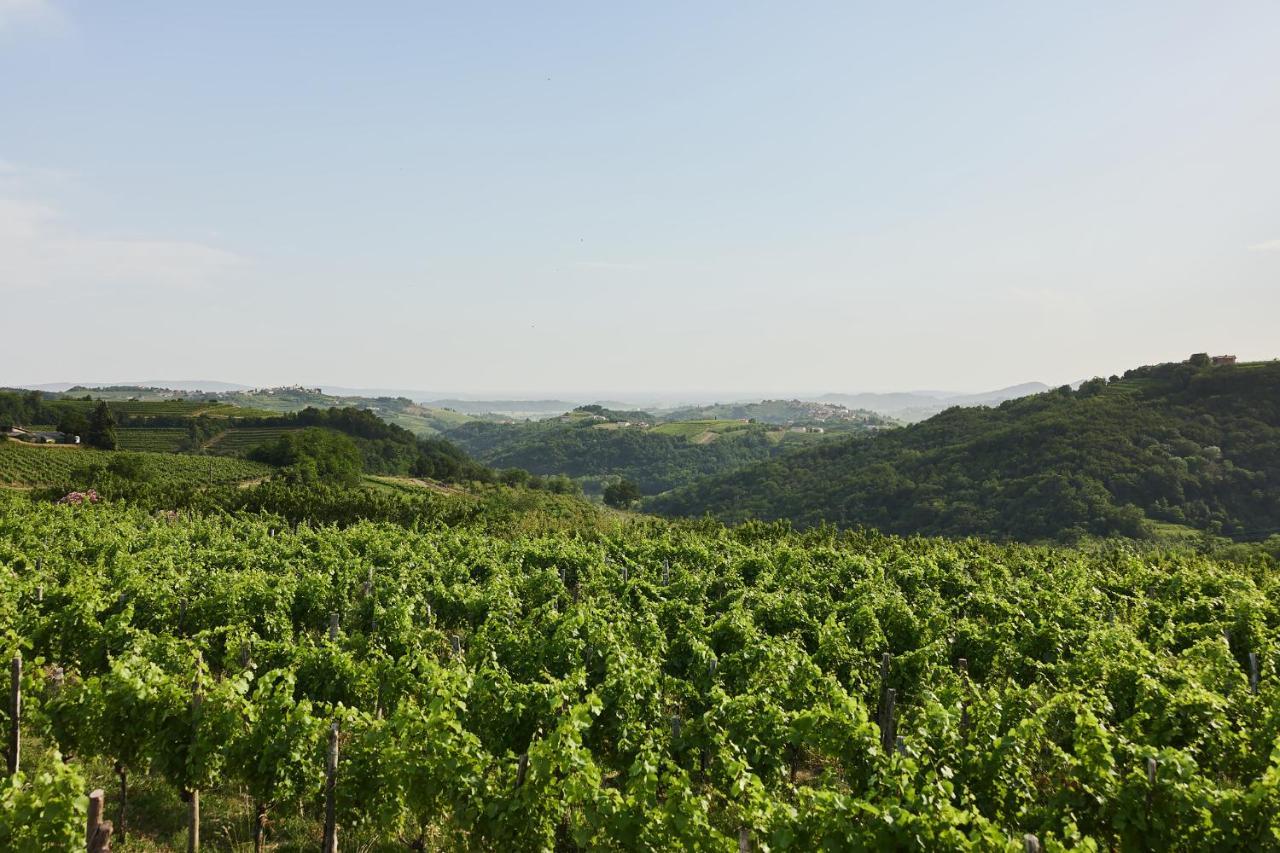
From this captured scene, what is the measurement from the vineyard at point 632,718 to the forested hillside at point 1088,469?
4899 cm

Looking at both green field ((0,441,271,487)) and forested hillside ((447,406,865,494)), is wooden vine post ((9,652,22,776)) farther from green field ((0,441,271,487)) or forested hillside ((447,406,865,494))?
forested hillside ((447,406,865,494))

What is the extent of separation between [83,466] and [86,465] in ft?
1.28

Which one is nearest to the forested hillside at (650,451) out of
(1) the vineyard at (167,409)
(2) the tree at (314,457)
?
(1) the vineyard at (167,409)

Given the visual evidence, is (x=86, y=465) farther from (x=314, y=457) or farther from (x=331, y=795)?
(x=331, y=795)

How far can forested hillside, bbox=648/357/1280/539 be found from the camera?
55562 millimetres

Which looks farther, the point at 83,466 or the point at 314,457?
the point at 314,457

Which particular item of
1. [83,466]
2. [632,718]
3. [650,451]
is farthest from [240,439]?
[632,718]

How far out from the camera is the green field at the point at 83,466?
48750mm

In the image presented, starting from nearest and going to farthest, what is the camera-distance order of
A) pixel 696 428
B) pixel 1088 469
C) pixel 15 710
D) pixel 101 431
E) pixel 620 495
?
pixel 15 710, pixel 1088 469, pixel 101 431, pixel 620 495, pixel 696 428

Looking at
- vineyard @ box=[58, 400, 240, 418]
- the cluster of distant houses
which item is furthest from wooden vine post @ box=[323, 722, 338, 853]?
vineyard @ box=[58, 400, 240, 418]

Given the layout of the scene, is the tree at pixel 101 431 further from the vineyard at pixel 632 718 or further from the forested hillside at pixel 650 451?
the forested hillside at pixel 650 451

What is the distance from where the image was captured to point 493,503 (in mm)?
42938

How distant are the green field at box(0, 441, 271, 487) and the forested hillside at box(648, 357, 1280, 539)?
5855 centimetres

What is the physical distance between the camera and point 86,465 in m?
51.6
